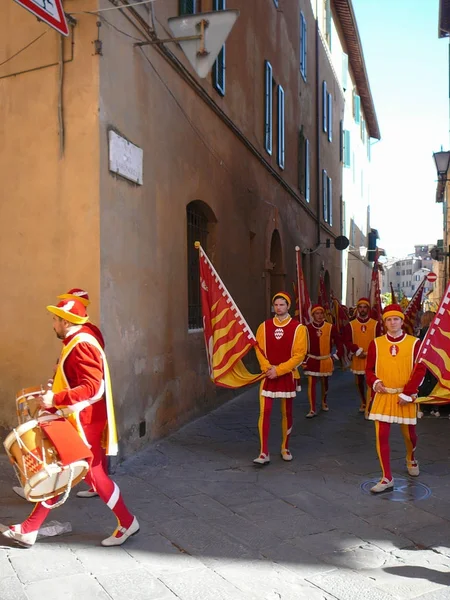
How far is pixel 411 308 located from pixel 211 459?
272 inches

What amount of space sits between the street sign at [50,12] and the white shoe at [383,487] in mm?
5000

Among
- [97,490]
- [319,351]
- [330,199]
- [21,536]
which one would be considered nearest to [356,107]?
[330,199]

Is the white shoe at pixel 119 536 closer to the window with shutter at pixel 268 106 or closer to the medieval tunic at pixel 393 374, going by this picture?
the medieval tunic at pixel 393 374

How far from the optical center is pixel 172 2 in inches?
339

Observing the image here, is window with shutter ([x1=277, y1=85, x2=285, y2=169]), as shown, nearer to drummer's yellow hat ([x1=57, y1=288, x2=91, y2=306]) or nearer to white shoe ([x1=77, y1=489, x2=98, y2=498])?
drummer's yellow hat ([x1=57, y1=288, x2=91, y2=306])

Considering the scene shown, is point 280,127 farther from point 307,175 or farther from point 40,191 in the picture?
point 40,191

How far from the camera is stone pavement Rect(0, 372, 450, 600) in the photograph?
3936mm

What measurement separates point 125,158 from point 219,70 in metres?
4.40

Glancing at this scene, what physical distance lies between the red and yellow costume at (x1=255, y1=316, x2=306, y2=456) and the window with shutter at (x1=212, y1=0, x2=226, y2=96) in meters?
4.90

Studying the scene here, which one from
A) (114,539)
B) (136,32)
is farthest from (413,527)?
(136,32)

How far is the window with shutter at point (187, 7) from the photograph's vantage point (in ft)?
29.3

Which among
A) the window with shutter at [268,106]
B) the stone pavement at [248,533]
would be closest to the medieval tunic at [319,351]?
the stone pavement at [248,533]

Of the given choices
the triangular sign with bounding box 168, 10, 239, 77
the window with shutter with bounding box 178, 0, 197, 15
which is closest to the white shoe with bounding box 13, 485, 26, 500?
the triangular sign with bounding box 168, 10, 239, 77

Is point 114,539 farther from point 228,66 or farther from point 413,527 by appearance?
point 228,66
